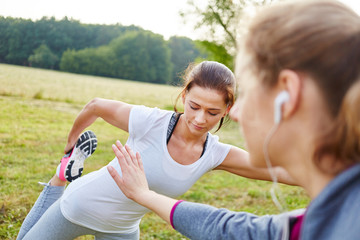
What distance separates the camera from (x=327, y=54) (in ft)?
2.72

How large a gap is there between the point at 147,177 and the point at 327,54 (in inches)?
63.9

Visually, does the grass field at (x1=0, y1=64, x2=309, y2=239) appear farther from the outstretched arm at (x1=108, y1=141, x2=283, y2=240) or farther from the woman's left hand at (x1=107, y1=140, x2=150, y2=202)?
the outstretched arm at (x1=108, y1=141, x2=283, y2=240)

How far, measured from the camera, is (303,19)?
2.83ft

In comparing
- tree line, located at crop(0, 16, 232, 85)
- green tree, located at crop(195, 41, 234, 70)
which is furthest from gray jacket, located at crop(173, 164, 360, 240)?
green tree, located at crop(195, 41, 234, 70)

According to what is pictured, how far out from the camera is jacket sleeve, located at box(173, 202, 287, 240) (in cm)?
121

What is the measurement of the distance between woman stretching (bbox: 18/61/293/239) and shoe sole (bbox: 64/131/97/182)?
561 mm

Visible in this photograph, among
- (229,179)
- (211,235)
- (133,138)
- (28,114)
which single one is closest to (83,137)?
(133,138)

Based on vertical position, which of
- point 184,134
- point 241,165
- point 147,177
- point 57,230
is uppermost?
point 184,134

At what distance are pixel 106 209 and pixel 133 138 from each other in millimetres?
494

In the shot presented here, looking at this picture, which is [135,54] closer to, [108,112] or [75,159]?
[75,159]

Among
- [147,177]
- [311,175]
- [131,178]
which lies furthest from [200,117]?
[311,175]

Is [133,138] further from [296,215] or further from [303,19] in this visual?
[303,19]

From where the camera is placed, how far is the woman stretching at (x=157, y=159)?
88.3 inches

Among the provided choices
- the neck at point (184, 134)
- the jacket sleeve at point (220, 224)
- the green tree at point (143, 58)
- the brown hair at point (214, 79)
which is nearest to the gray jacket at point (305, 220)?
the jacket sleeve at point (220, 224)
